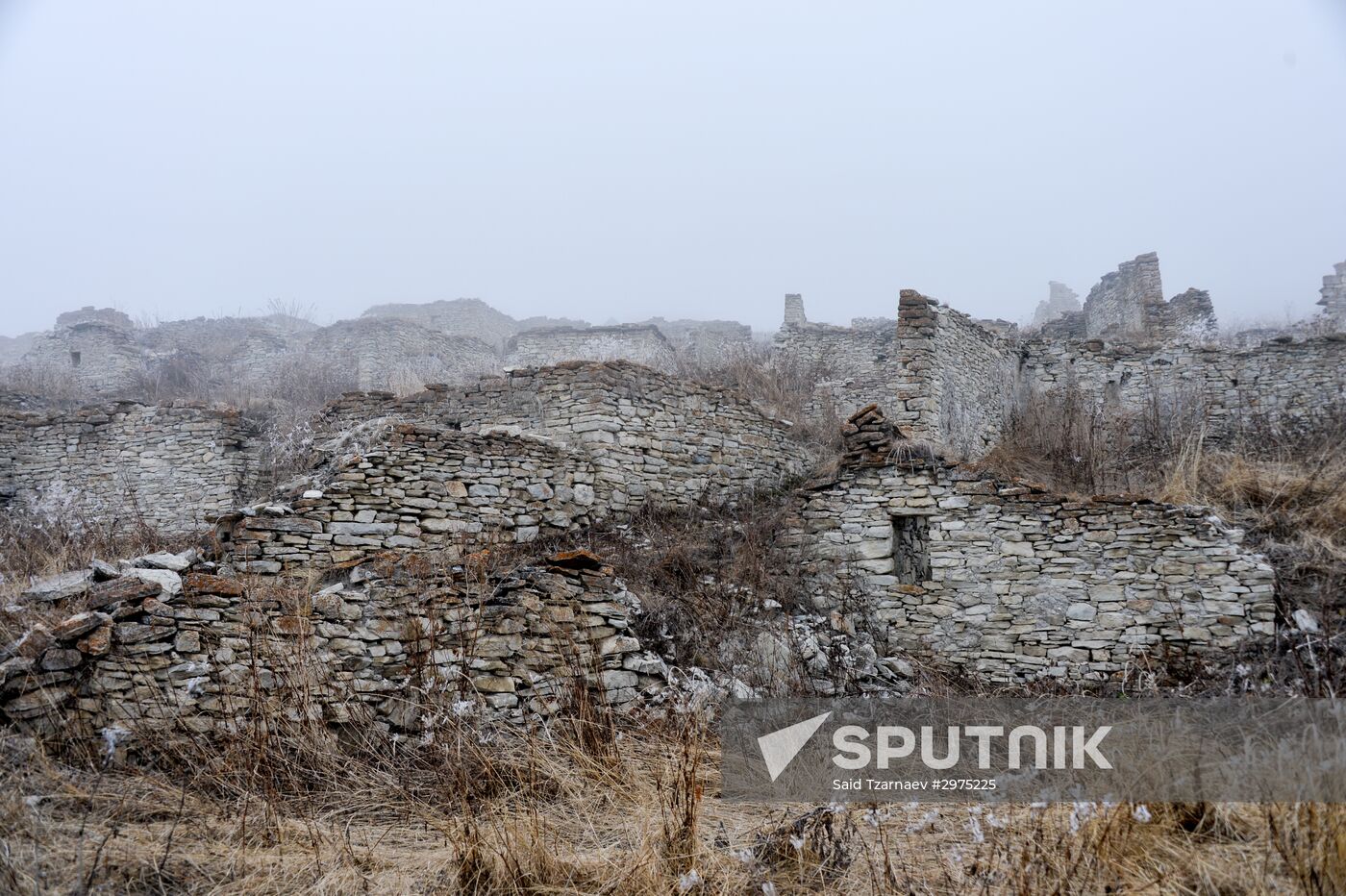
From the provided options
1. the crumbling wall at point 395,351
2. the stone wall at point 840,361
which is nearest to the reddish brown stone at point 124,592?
the stone wall at point 840,361

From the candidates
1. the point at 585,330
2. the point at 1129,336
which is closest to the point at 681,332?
the point at 585,330

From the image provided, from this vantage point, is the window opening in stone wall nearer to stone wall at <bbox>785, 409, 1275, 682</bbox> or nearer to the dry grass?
stone wall at <bbox>785, 409, 1275, 682</bbox>

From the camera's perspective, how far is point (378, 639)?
4941 millimetres

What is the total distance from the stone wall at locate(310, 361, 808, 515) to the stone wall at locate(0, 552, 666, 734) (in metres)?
3.68

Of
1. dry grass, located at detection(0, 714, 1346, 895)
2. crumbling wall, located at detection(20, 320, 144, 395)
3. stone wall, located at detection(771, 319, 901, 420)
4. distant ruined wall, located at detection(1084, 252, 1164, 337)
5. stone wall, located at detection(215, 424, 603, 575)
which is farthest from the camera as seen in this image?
crumbling wall, located at detection(20, 320, 144, 395)

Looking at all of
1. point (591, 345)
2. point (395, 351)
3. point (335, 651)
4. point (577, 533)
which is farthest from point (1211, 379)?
point (395, 351)

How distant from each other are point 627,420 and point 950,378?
17.6 feet

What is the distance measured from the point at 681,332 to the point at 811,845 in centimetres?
2594

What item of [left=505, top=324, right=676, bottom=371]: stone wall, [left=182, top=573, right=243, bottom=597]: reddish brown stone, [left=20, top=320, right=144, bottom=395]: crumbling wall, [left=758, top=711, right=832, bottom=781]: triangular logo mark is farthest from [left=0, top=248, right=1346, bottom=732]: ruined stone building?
[left=505, top=324, right=676, bottom=371]: stone wall

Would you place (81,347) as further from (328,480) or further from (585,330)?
(328,480)

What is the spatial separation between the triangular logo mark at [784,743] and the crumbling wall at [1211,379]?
29.7 ft

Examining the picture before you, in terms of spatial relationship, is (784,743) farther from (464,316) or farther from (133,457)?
(464,316)

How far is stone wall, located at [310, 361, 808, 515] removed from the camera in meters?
9.27

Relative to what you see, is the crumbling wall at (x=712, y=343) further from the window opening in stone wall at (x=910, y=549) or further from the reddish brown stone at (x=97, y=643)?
the reddish brown stone at (x=97, y=643)
